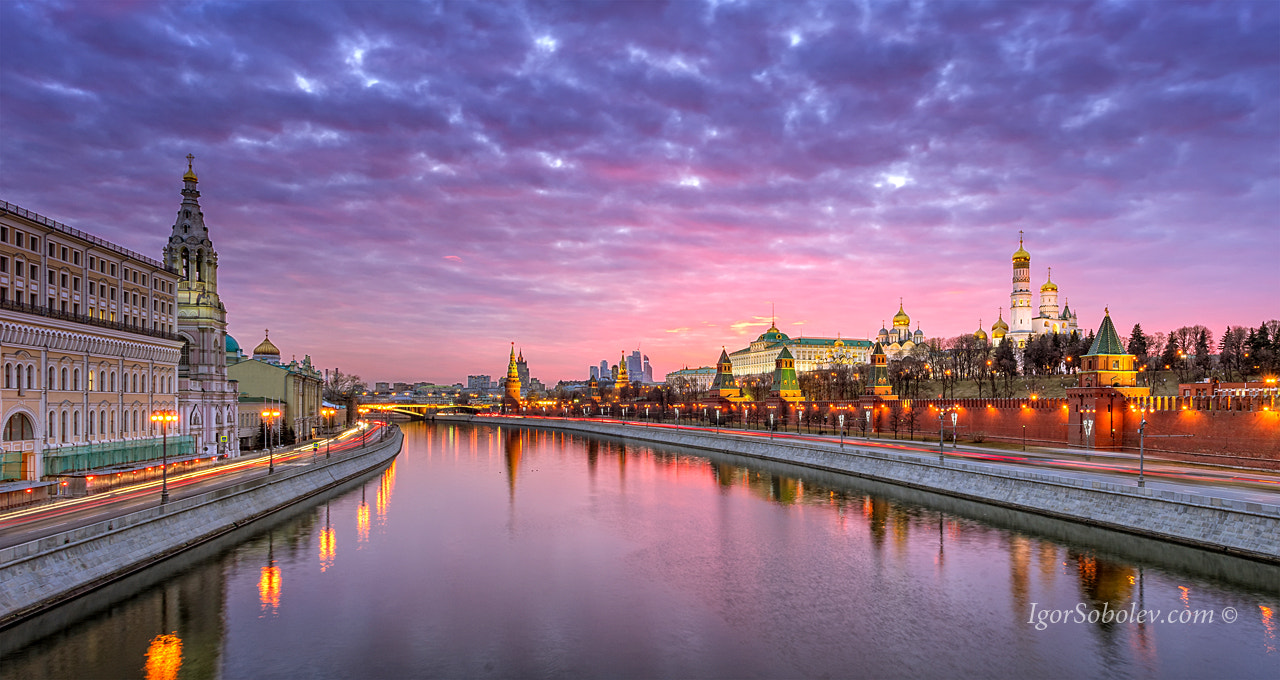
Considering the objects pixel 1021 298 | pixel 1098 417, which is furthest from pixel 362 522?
pixel 1021 298

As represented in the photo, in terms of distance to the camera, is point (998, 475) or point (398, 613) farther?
point (998, 475)

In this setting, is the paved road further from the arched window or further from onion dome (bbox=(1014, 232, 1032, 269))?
onion dome (bbox=(1014, 232, 1032, 269))

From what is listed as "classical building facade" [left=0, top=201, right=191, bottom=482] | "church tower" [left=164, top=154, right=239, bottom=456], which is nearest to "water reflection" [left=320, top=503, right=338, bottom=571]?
"classical building facade" [left=0, top=201, right=191, bottom=482]

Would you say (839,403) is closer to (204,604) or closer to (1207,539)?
(1207,539)

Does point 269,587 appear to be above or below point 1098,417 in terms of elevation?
below

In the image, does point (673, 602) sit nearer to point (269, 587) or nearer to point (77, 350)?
point (269, 587)

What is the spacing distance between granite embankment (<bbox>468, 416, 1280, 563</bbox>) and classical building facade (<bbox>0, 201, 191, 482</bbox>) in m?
50.1

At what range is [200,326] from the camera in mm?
58469

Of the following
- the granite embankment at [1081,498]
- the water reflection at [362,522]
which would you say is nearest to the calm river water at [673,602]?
the water reflection at [362,522]

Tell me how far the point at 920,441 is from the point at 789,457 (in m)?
13.0


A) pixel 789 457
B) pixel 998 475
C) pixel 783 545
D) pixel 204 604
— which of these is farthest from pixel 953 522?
pixel 204 604

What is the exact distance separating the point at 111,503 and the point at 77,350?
515 inches

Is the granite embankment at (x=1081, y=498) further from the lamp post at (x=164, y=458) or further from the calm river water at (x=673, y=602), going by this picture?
the lamp post at (x=164, y=458)

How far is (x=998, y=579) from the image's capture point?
28.6 meters
